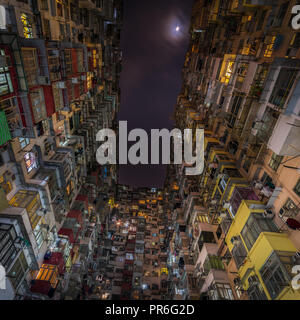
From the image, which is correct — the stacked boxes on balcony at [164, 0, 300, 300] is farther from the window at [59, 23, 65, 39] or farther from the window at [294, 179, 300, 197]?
the window at [59, 23, 65, 39]

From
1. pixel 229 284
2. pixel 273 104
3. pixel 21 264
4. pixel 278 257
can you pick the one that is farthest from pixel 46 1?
pixel 229 284

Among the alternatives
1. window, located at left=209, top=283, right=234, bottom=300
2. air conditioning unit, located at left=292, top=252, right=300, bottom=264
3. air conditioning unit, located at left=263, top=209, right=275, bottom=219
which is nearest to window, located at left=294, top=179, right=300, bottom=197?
air conditioning unit, located at left=263, top=209, right=275, bottom=219

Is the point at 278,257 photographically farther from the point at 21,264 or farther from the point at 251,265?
the point at 21,264

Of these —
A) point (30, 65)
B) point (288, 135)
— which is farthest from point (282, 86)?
point (30, 65)

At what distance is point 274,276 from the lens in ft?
34.1

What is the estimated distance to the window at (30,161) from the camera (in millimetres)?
16781

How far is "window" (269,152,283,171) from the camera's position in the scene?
1423 cm

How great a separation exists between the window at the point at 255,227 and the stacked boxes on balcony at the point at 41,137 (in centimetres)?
1788

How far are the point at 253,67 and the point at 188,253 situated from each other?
25.8 meters

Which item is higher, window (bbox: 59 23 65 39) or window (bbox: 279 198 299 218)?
window (bbox: 59 23 65 39)

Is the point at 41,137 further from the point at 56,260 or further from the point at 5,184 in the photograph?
the point at 56,260

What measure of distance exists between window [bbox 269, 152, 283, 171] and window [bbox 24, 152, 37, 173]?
22.6 m

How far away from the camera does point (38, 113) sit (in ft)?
48.7
